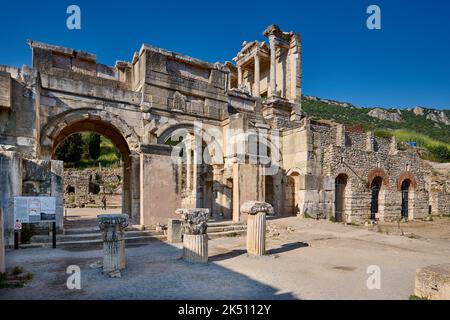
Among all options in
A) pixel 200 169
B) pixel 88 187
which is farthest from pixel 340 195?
pixel 88 187

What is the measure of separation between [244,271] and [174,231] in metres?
4.03

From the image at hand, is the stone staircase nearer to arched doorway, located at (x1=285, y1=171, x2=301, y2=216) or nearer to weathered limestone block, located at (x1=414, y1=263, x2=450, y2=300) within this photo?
arched doorway, located at (x1=285, y1=171, x2=301, y2=216)

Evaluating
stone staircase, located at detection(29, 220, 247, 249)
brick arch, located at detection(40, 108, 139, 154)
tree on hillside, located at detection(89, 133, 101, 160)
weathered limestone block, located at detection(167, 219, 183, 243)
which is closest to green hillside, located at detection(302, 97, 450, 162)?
tree on hillside, located at detection(89, 133, 101, 160)

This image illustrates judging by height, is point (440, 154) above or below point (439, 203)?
above

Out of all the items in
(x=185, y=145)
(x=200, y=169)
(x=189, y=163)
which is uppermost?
(x=185, y=145)

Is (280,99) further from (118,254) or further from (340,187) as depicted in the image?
(118,254)

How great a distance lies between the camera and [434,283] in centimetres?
452

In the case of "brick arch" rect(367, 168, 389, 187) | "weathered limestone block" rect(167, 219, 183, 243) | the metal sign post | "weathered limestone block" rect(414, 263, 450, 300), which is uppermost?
"brick arch" rect(367, 168, 389, 187)

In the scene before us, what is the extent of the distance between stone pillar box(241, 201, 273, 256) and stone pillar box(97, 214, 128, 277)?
3.17 m

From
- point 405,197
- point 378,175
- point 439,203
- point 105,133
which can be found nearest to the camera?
point 105,133

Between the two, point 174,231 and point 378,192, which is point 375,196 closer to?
point 378,192

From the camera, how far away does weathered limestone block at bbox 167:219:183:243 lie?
9711 millimetres

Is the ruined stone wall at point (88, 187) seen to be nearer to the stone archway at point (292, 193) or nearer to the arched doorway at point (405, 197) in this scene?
the stone archway at point (292, 193)
